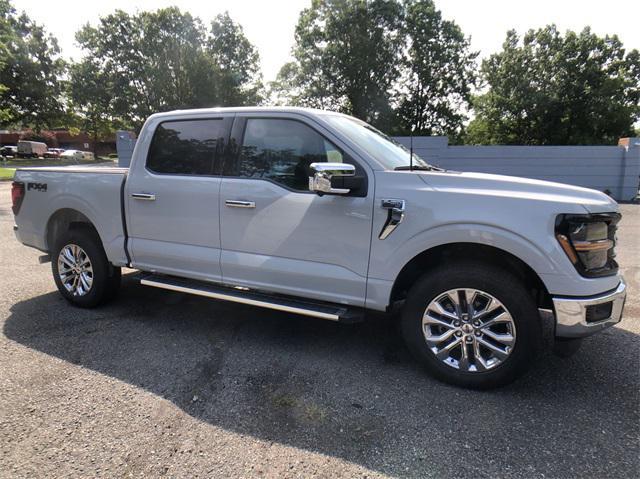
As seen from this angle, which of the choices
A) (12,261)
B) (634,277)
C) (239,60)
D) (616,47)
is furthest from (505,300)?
(239,60)

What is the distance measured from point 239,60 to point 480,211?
1869 inches

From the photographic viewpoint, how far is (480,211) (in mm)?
2920

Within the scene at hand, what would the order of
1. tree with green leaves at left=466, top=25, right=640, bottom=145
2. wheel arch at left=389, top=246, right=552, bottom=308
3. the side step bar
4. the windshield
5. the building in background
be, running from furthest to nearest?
the building in background → tree with green leaves at left=466, top=25, right=640, bottom=145 → the windshield → the side step bar → wheel arch at left=389, top=246, right=552, bottom=308

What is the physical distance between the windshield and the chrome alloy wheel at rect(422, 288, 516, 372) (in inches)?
45.0

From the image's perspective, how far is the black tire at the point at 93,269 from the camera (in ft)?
14.8

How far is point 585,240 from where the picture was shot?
109 inches

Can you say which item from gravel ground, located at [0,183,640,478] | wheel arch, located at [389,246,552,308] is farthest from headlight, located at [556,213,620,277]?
gravel ground, located at [0,183,640,478]

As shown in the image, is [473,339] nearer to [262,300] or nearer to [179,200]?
[262,300]

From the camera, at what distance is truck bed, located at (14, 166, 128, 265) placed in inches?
171

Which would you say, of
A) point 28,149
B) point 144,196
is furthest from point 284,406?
point 28,149

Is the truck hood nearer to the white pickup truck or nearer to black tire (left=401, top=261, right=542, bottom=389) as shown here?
the white pickup truck

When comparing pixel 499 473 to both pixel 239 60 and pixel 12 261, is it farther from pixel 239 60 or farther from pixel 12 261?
pixel 239 60

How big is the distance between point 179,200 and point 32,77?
164 ft

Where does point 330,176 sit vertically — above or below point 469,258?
above
